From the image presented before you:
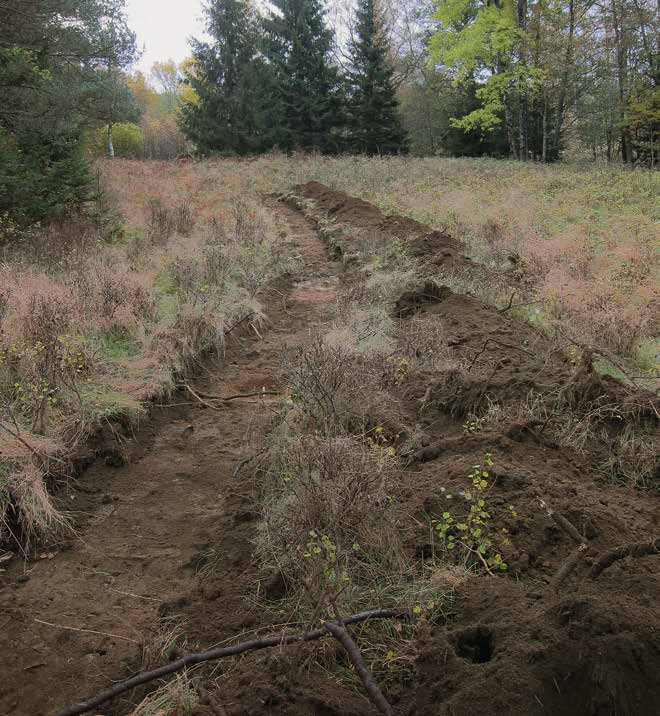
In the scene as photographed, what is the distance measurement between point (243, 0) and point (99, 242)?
2837 cm

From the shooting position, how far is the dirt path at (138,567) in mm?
2666

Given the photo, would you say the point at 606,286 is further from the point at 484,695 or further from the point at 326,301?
the point at 484,695

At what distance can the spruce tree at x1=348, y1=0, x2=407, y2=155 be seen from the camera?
30.5 meters

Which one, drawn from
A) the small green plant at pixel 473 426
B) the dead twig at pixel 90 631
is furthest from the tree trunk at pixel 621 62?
the dead twig at pixel 90 631

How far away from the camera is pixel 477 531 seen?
9.23 ft

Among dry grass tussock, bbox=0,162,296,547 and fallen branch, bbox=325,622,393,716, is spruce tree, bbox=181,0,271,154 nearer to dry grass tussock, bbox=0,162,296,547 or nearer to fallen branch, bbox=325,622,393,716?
dry grass tussock, bbox=0,162,296,547

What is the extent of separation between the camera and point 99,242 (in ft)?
31.2

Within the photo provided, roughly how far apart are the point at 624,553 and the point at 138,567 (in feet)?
8.73

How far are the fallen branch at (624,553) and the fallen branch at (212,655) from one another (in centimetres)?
89

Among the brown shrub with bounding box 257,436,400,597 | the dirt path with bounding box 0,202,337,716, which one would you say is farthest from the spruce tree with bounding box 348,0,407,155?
the brown shrub with bounding box 257,436,400,597

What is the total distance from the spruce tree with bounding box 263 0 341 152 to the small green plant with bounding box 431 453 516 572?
3054cm

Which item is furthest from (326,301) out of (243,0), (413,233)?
(243,0)

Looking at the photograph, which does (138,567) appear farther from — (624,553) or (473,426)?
(624,553)

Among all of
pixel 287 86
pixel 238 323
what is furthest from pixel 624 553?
pixel 287 86
